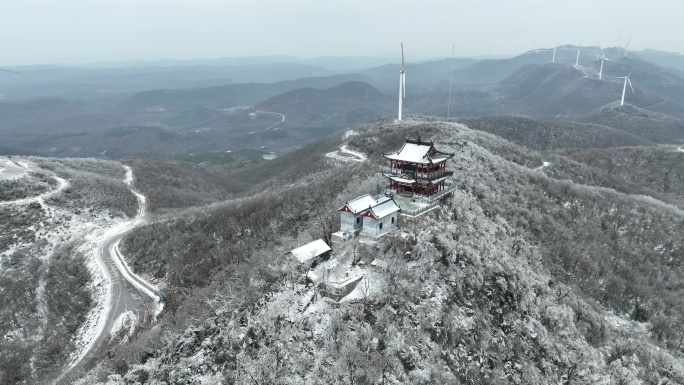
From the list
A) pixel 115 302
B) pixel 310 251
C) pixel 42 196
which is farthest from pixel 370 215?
pixel 42 196

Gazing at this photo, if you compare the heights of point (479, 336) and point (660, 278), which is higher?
point (479, 336)

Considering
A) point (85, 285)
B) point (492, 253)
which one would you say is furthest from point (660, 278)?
point (85, 285)

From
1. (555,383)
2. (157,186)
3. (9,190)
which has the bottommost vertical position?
(157,186)

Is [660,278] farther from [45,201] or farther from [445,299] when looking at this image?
[45,201]

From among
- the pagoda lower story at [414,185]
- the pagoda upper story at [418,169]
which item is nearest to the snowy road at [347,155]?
the pagoda lower story at [414,185]

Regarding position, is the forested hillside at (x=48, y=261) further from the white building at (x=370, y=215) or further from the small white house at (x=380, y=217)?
the small white house at (x=380, y=217)

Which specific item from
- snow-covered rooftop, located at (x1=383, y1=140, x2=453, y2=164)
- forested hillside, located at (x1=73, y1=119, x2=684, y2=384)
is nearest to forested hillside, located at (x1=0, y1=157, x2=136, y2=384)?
forested hillside, located at (x1=73, y1=119, x2=684, y2=384)

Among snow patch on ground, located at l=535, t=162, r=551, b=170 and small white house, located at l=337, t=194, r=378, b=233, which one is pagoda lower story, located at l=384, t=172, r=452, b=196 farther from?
snow patch on ground, located at l=535, t=162, r=551, b=170
